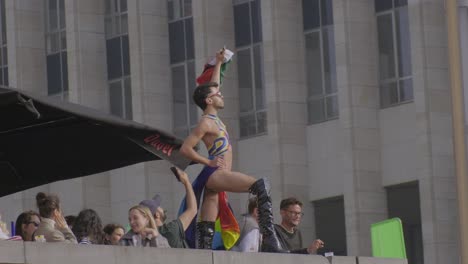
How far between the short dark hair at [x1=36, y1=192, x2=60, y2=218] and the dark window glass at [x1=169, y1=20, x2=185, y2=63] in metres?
33.9

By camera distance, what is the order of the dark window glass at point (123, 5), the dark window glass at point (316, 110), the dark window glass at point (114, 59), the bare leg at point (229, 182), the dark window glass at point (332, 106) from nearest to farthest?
1. the bare leg at point (229, 182)
2. the dark window glass at point (332, 106)
3. the dark window glass at point (316, 110)
4. the dark window glass at point (114, 59)
5. the dark window glass at point (123, 5)

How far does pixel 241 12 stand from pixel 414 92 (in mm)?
6990

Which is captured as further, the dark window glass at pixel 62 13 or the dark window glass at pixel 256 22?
the dark window glass at pixel 62 13

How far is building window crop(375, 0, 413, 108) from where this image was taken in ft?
140

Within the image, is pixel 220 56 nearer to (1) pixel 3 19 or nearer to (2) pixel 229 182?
(2) pixel 229 182

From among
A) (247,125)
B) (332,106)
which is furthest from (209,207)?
(247,125)

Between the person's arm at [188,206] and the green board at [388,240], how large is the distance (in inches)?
87.1

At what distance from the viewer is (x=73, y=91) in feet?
163

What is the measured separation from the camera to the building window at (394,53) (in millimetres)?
42625

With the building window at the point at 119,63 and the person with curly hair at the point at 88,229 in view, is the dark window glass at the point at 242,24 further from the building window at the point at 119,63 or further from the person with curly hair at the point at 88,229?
the person with curly hair at the point at 88,229

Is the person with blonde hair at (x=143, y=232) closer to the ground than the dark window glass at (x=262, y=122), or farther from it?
closer to the ground

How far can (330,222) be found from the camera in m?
45.0

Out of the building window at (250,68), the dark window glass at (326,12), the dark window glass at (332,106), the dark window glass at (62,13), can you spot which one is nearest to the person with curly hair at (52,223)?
the dark window glass at (332,106)

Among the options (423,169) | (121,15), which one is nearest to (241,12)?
(121,15)
